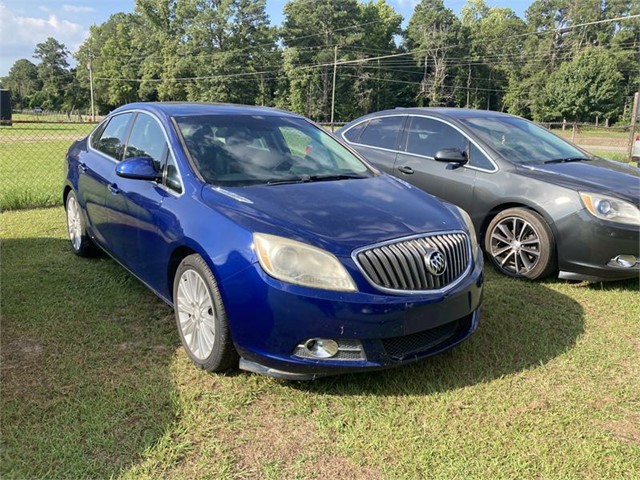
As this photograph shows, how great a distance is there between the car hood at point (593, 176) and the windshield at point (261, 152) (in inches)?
Answer: 71.1

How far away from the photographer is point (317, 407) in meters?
2.77

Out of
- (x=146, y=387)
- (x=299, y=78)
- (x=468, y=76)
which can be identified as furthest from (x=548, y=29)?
(x=146, y=387)

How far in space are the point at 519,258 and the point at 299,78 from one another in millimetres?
61762

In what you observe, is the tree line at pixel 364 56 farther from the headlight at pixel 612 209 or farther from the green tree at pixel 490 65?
the headlight at pixel 612 209

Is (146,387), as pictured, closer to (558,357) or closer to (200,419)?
(200,419)

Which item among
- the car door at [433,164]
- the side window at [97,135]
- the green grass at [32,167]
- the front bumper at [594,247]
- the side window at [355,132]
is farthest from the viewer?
the green grass at [32,167]

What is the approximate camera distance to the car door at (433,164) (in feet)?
17.0

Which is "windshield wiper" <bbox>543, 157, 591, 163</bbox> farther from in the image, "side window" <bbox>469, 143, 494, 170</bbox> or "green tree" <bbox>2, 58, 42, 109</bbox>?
"green tree" <bbox>2, 58, 42, 109</bbox>

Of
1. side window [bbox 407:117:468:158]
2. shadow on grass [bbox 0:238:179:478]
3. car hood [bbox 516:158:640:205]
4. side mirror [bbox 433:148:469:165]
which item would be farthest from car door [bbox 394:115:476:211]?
shadow on grass [bbox 0:238:179:478]

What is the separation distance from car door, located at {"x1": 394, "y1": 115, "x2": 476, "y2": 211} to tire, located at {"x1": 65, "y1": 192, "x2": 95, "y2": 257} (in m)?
3.32

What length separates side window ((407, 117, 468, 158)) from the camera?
542 centimetres

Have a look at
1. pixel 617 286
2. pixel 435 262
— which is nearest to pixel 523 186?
pixel 617 286

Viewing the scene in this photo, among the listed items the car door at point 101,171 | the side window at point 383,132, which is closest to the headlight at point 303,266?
the car door at point 101,171

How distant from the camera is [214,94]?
6381cm
